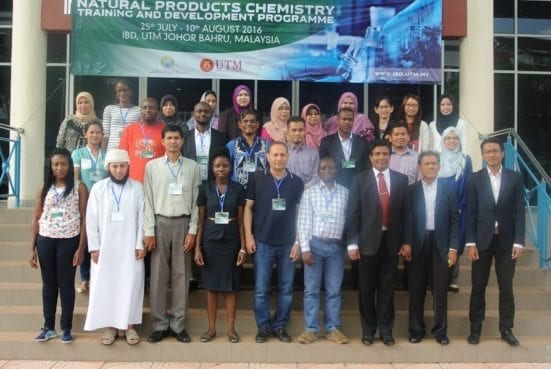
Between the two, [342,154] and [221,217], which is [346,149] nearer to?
[342,154]

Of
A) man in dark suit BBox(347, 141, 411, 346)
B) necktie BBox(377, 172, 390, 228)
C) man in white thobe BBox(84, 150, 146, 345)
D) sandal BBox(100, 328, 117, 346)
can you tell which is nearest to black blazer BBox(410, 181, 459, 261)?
man in dark suit BBox(347, 141, 411, 346)

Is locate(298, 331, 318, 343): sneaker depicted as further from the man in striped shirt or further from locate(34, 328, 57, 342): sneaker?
locate(34, 328, 57, 342): sneaker

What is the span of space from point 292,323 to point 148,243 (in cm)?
164

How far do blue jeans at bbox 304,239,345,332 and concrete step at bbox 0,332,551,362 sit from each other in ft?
0.89

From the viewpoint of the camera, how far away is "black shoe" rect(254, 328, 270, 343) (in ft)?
16.8

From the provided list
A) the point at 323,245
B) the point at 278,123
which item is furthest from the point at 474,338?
the point at 278,123

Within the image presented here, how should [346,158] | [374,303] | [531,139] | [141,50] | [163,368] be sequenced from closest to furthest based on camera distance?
1. [163,368]
2. [374,303]
3. [346,158]
4. [141,50]
5. [531,139]

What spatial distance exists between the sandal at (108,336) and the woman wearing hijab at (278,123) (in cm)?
252

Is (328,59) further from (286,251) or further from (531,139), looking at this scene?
(531,139)

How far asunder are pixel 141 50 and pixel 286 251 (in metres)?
4.10

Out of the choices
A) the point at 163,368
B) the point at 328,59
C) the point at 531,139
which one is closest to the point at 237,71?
the point at 328,59

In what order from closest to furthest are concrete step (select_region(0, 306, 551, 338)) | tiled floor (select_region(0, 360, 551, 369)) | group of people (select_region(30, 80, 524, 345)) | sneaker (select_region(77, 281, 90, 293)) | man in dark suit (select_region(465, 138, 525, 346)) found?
tiled floor (select_region(0, 360, 551, 369)) → group of people (select_region(30, 80, 524, 345)) → man in dark suit (select_region(465, 138, 525, 346)) → concrete step (select_region(0, 306, 551, 338)) → sneaker (select_region(77, 281, 90, 293))

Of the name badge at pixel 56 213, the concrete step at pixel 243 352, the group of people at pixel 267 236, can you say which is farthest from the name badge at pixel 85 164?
the concrete step at pixel 243 352

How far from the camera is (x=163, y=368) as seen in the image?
4898mm
